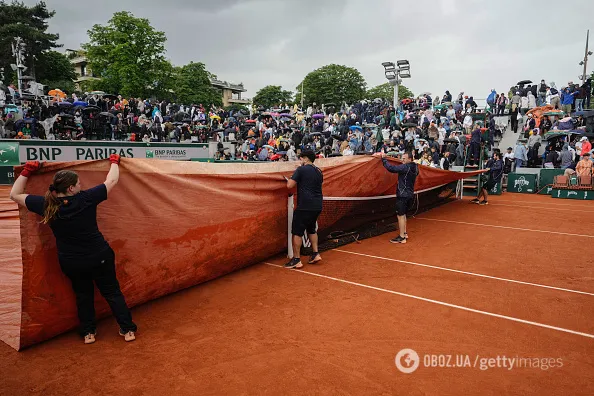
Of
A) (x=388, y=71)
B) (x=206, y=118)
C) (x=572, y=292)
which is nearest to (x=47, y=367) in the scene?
(x=572, y=292)

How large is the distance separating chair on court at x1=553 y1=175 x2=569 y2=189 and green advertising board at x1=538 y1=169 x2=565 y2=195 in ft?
1.40

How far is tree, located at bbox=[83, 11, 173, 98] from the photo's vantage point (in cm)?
3584

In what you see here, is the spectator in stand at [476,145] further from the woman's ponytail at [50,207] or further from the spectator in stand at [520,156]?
the woman's ponytail at [50,207]

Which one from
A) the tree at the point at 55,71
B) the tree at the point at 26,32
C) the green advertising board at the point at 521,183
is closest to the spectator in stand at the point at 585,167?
the green advertising board at the point at 521,183

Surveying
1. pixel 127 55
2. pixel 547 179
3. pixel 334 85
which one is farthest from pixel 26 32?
pixel 547 179

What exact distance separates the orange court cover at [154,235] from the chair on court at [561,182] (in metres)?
12.5

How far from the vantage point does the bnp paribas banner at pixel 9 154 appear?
537 inches

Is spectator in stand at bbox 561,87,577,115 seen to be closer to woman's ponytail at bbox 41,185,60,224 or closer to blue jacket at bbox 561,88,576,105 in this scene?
blue jacket at bbox 561,88,576,105

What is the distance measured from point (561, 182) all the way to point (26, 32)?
53.3 metres

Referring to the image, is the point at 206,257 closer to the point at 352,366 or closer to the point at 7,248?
the point at 352,366

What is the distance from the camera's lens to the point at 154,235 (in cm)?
421

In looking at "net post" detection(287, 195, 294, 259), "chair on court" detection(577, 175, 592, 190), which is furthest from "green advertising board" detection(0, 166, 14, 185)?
"chair on court" detection(577, 175, 592, 190)

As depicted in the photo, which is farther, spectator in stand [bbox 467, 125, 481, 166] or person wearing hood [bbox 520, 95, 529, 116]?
person wearing hood [bbox 520, 95, 529, 116]

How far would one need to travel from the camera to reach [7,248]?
5750 mm
